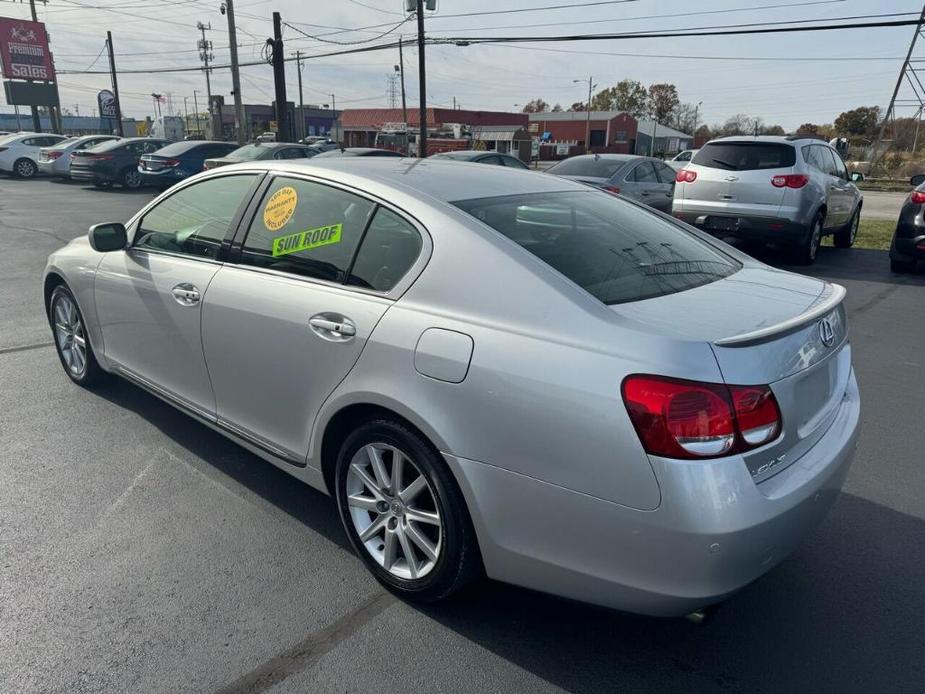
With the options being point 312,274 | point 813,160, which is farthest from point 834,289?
point 813,160

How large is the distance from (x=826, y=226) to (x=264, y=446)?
9717 mm

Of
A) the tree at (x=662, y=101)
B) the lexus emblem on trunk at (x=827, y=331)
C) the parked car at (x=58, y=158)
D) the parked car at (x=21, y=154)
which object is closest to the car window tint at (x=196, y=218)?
the lexus emblem on trunk at (x=827, y=331)

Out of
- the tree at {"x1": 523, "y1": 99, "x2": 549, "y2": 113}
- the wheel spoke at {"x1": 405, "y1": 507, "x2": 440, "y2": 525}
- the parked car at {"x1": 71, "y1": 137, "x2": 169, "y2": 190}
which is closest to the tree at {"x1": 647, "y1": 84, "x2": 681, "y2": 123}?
the tree at {"x1": 523, "y1": 99, "x2": 549, "y2": 113}

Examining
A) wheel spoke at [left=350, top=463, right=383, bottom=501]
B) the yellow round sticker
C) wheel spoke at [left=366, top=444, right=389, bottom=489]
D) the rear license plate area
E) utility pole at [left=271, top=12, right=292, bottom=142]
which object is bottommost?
wheel spoke at [left=350, top=463, right=383, bottom=501]

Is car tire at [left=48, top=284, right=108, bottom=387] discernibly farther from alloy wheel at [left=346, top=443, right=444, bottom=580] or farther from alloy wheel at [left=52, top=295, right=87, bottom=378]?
alloy wheel at [left=346, top=443, right=444, bottom=580]

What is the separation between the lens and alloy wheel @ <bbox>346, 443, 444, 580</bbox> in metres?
2.47

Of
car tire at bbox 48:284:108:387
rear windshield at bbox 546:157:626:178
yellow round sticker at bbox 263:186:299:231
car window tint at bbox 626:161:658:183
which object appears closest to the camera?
yellow round sticker at bbox 263:186:299:231

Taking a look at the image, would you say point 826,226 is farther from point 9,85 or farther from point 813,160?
point 9,85

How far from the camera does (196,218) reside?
3549 millimetres

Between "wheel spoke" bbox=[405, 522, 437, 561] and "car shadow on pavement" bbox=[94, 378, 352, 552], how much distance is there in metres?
0.56

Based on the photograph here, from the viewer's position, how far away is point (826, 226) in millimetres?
10148

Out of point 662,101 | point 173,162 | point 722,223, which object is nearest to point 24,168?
point 173,162

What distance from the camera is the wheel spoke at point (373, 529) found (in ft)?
8.66

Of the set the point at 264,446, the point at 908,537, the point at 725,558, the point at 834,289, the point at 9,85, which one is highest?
the point at 9,85
